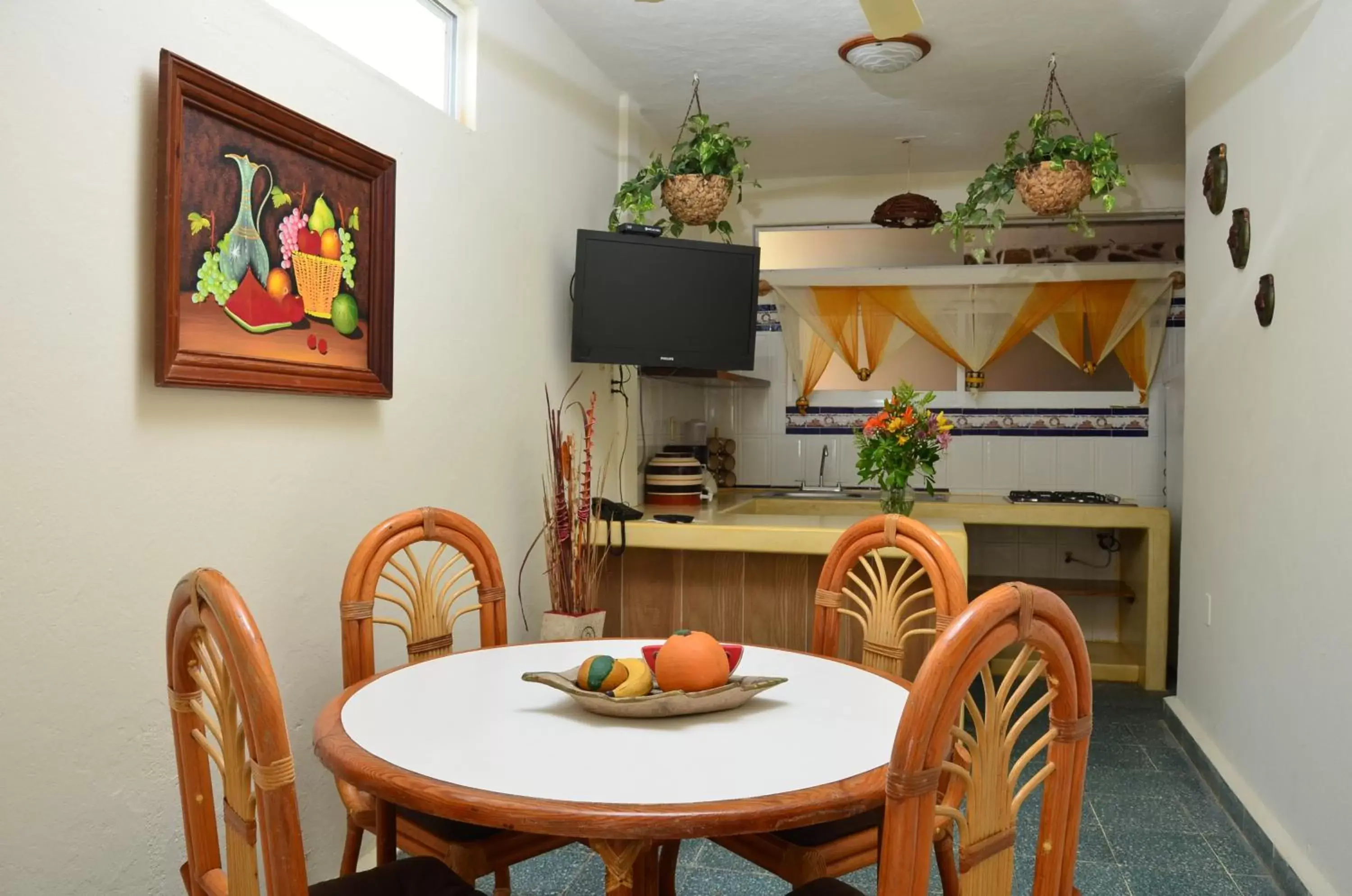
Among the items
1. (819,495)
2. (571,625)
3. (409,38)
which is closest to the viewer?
(409,38)

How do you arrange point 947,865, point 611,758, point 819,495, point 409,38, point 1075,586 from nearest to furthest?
1. point 611,758
2. point 947,865
3. point 409,38
4. point 1075,586
5. point 819,495

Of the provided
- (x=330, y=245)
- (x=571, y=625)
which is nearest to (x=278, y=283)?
(x=330, y=245)

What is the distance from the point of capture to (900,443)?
11.9ft

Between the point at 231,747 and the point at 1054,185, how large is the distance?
11.6 feet

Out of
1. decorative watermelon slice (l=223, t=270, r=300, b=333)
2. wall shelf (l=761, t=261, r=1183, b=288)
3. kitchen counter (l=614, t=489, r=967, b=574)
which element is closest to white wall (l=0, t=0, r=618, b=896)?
decorative watermelon slice (l=223, t=270, r=300, b=333)

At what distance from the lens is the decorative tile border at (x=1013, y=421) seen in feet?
17.9

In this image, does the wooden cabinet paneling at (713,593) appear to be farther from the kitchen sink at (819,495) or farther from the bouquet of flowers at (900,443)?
the kitchen sink at (819,495)

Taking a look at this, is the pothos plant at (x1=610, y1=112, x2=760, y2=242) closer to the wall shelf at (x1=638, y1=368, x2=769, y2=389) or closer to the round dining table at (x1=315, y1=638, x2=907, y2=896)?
the wall shelf at (x1=638, y1=368, x2=769, y2=389)

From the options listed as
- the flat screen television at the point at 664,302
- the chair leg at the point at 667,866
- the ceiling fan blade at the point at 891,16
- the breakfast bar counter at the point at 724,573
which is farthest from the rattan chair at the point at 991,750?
the flat screen television at the point at 664,302

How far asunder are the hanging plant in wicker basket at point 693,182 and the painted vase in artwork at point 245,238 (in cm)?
194

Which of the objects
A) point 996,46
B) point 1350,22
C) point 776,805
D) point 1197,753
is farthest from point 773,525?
point 776,805

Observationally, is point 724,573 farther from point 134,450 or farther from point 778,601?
point 134,450

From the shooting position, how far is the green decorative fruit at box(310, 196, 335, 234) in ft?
7.32

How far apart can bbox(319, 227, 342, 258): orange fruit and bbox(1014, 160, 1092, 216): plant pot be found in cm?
267
